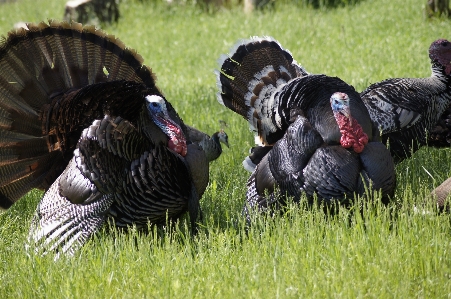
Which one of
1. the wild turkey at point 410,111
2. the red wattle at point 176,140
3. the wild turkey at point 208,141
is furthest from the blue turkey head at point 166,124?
the wild turkey at point 410,111

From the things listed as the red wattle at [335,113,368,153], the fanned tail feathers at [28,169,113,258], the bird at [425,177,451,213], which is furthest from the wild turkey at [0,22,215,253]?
Answer: the bird at [425,177,451,213]

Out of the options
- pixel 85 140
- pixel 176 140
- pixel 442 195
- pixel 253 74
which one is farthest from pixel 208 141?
pixel 442 195

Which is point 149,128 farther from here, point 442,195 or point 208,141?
point 442,195

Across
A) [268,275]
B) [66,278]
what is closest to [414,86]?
[268,275]

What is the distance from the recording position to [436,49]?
7.09 meters

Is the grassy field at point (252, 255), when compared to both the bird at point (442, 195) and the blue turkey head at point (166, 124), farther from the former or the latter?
the blue turkey head at point (166, 124)

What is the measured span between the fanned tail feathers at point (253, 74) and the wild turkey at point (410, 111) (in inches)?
32.5

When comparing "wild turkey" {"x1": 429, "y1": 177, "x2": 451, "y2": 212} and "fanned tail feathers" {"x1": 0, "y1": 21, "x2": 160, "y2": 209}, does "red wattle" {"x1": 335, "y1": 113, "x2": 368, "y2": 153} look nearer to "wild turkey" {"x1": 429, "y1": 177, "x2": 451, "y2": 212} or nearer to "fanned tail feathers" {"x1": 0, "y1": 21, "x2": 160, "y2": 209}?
"wild turkey" {"x1": 429, "y1": 177, "x2": 451, "y2": 212}

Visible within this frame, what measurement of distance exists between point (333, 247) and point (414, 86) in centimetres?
281

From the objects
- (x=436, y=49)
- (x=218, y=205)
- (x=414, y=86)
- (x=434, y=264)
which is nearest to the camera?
(x=434, y=264)

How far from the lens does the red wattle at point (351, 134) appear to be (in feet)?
15.8

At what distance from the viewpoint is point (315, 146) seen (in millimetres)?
4930

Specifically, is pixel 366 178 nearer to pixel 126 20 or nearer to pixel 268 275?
pixel 268 275

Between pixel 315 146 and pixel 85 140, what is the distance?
1531 mm
